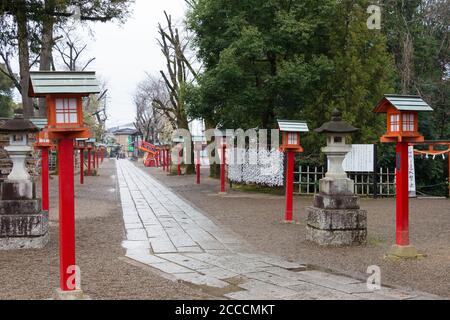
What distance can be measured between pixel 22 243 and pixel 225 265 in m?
3.54

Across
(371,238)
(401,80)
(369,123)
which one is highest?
(401,80)

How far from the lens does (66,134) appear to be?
16.7 feet

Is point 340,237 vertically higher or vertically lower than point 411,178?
lower

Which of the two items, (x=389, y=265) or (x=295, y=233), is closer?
(x=389, y=265)

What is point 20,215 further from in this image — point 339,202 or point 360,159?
point 360,159

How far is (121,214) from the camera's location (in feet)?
41.4

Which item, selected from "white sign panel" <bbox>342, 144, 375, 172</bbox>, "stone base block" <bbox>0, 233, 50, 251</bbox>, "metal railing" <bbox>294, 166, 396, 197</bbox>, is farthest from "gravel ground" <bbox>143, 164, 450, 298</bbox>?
"stone base block" <bbox>0, 233, 50, 251</bbox>

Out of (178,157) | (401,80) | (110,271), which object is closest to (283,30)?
(401,80)

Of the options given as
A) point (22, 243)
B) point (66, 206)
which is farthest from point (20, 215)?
point (66, 206)

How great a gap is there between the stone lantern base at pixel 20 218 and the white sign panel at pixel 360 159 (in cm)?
1109

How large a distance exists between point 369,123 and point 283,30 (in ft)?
15.7

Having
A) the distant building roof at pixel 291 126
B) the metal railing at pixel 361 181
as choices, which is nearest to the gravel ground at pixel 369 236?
the metal railing at pixel 361 181

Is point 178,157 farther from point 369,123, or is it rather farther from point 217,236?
point 217,236

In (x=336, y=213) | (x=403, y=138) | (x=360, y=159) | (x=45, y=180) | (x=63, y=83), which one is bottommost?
(x=336, y=213)
